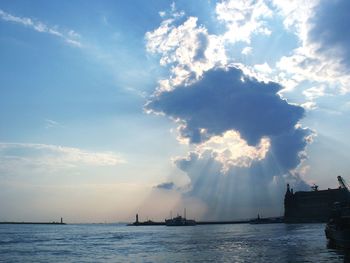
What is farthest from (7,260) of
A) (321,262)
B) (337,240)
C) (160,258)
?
(337,240)

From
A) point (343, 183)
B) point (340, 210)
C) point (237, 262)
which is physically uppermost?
point (343, 183)

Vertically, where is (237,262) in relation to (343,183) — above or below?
below

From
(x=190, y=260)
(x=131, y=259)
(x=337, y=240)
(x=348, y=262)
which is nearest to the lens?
(x=348, y=262)

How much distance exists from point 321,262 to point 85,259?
3434cm

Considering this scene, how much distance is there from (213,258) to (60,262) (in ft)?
72.6

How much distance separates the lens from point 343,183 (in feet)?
572

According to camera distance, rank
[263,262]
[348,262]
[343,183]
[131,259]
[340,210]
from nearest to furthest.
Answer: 1. [348,262]
2. [263,262]
3. [131,259]
4. [340,210]
5. [343,183]

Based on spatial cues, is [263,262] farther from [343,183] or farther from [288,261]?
[343,183]

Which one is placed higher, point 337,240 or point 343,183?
point 343,183

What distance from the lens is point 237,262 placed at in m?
56.2

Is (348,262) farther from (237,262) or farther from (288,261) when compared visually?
(237,262)

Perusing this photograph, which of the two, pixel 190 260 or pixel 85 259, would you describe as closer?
pixel 190 260

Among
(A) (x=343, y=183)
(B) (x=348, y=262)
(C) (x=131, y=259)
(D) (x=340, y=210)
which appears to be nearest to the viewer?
(B) (x=348, y=262)

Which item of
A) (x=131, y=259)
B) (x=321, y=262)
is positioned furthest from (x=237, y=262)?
(x=131, y=259)
